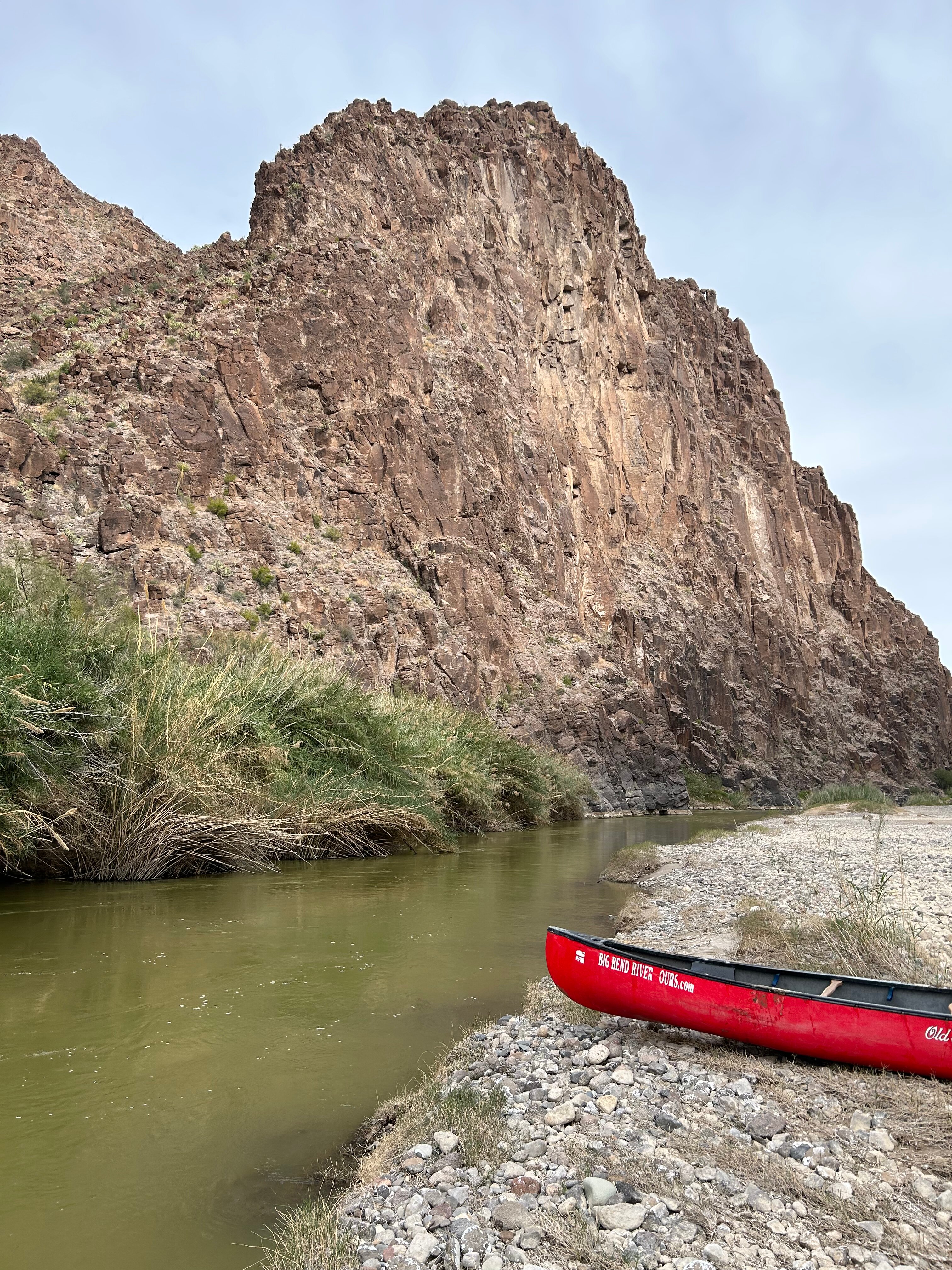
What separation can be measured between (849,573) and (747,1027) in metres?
76.0

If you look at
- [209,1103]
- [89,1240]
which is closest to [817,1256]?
[89,1240]

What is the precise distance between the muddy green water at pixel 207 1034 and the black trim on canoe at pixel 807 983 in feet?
4.83

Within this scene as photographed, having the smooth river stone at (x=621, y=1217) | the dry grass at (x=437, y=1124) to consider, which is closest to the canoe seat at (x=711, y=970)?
the dry grass at (x=437, y=1124)

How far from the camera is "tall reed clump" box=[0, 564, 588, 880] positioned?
8617mm

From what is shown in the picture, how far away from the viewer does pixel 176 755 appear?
1012 cm

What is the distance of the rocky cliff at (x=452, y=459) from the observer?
107 feet

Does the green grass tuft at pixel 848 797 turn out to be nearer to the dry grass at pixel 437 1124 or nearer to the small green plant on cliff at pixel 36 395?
the dry grass at pixel 437 1124

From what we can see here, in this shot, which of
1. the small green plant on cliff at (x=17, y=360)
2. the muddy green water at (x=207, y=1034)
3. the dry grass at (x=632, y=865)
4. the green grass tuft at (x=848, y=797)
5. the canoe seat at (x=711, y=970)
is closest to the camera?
the muddy green water at (x=207, y=1034)

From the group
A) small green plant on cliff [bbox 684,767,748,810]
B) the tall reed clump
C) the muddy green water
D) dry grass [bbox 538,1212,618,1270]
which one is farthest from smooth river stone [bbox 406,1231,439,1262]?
small green plant on cliff [bbox 684,767,748,810]

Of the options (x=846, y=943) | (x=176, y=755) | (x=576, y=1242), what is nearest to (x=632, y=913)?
(x=846, y=943)

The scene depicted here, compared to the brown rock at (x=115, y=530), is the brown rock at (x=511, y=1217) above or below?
below

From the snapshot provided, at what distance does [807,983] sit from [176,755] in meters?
8.00

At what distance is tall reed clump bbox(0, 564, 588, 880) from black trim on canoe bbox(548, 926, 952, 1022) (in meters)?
5.81

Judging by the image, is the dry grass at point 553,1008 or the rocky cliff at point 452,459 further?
the rocky cliff at point 452,459
